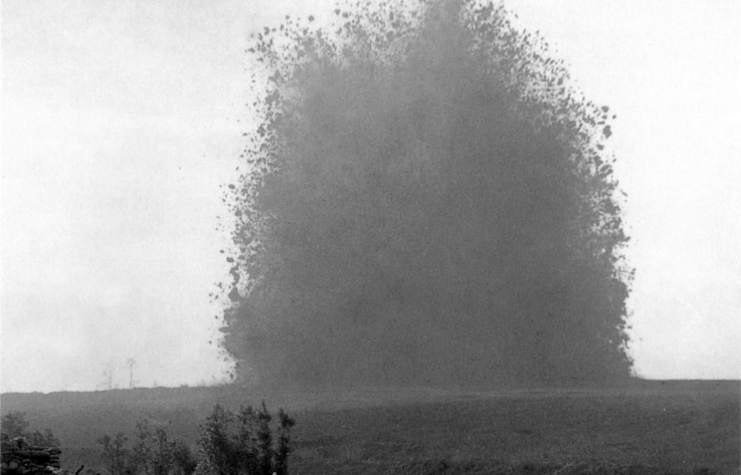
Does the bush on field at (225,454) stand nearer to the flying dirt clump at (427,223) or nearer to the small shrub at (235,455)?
the small shrub at (235,455)

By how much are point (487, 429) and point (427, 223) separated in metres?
25.4

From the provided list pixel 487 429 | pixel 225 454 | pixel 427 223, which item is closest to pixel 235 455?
pixel 225 454

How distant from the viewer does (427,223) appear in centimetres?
6322

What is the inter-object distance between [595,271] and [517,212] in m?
6.12

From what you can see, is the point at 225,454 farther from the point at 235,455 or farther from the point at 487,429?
the point at 487,429

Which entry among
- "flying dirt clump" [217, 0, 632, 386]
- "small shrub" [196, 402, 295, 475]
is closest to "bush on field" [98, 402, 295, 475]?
"small shrub" [196, 402, 295, 475]

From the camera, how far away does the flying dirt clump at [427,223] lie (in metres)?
61.8

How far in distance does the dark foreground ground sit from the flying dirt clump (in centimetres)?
965

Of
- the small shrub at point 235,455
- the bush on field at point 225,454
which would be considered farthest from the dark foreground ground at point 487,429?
the small shrub at point 235,455

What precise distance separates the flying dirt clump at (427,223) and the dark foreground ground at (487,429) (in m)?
9.65

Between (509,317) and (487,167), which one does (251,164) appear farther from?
(509,317)

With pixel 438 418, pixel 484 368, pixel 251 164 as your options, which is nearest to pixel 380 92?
pixel 251 164

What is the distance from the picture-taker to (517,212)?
210 feet

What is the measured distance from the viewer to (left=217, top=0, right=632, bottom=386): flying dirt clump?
2432 inches
